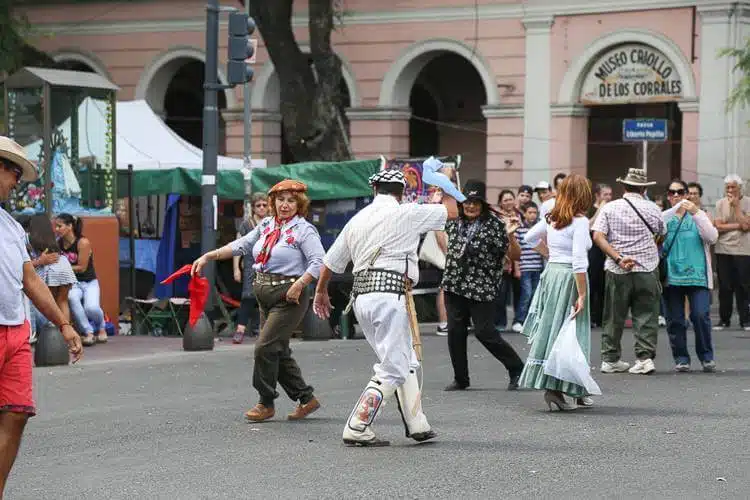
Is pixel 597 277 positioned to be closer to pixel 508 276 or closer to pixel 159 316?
pixel 508 276

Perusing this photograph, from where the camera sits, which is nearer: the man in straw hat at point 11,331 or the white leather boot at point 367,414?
the man in straw hat at point 11,331

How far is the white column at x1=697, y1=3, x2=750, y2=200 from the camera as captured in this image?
29500 mm

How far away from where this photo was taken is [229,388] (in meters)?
13.9

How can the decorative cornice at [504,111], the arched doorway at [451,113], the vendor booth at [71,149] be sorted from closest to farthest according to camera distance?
the vendor booth at [71,149] → the decorative cornice at [504,111] → the arched doorway at [451,113]

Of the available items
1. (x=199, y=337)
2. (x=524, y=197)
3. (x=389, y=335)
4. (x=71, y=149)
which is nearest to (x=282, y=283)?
(x=389, y=335)

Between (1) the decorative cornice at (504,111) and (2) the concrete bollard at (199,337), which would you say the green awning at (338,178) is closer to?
(2) the concrete bollard at (199,337)

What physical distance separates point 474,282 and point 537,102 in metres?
19.0

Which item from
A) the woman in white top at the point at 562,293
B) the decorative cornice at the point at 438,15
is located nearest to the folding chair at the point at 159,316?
the woman in white top at the point at 562,293

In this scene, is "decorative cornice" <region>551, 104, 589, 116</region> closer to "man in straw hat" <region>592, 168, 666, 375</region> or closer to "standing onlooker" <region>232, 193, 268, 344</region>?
"standing onlooker" <region>232, 193, 268, 344</region>

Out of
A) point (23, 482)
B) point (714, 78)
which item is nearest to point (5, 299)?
point (23, 482)

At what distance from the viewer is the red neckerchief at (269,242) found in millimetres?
11547

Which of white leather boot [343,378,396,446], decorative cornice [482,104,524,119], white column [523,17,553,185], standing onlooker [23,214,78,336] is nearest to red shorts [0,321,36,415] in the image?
white leather boot [343,378,396,446]

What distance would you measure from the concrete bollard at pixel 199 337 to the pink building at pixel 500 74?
14.3 metres

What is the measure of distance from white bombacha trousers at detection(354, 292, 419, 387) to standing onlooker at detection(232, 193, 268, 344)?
8716mm
